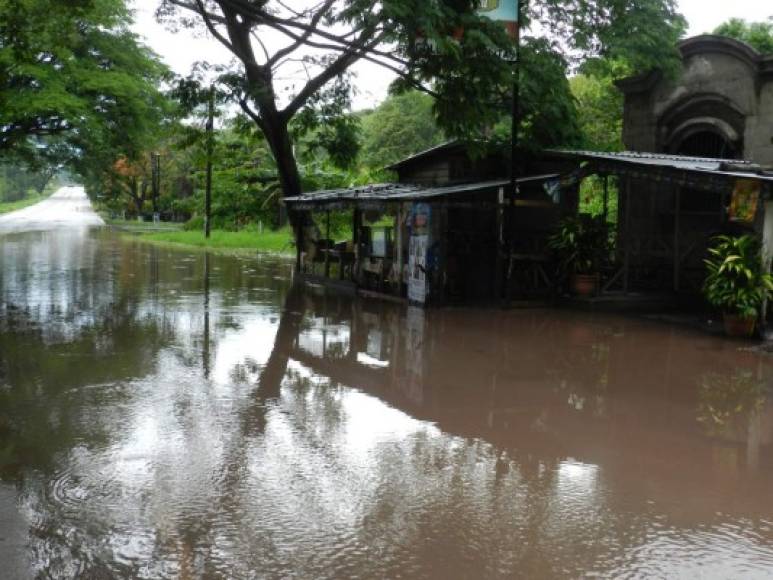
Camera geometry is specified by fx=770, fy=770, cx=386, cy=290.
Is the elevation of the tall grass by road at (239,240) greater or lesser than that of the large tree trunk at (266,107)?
lesser

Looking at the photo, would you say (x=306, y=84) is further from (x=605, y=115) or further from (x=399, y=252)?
(x=605, y=115)

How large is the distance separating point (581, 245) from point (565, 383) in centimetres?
709

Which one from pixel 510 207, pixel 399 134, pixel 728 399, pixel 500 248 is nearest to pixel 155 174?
pixel 399 134

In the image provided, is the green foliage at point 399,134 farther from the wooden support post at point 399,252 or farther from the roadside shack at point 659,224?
the wooden support post at point 399,252

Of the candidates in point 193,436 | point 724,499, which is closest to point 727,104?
point 724,499

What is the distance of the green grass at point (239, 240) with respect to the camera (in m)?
34.5

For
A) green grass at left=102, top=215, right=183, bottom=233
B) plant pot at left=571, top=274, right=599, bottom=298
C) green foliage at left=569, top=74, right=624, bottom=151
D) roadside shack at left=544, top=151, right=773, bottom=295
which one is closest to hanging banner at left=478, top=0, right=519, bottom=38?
roadside shack at left=544, top=151, right=773, bottom=295

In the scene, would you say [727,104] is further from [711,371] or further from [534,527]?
[534,527]

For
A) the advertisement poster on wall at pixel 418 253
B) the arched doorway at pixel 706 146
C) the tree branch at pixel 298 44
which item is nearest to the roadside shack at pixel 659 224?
the arched doorway at pixel 706 146

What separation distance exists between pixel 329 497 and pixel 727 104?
52.5 feet

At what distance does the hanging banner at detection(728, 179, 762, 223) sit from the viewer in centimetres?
1149

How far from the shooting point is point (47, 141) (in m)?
35.1

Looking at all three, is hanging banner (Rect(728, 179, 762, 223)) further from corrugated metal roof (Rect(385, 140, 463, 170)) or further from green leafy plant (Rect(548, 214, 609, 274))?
corrugated metal roof (Rect(385, 140, 463, 170))

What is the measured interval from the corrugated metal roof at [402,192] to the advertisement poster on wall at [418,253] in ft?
1.42
